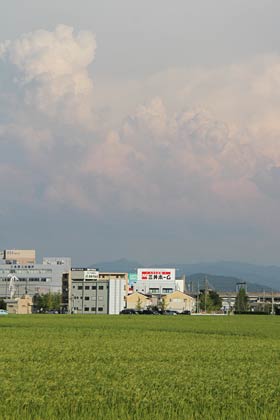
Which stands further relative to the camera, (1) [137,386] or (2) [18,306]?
(2) [18,306]

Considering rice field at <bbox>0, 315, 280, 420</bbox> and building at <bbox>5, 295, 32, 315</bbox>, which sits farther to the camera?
building at <bbox>5, 295, 32, 315</bbox>

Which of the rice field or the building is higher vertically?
the building

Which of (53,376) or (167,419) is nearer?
(167,419)

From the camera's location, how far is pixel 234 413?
54.6 feet

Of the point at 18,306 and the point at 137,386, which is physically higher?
the point at 18,306

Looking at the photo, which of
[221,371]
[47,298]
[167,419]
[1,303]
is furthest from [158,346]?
[47,298]

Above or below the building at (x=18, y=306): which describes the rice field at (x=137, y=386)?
below

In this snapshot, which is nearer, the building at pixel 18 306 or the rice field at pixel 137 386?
the rice field at pixel 137 386

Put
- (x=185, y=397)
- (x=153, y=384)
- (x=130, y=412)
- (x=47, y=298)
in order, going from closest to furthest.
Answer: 1. (x=130, y=412)
2. (x=185, y=397)
3. (x=153, y=384)
4. (x=47, y=298)

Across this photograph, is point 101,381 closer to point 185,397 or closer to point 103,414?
point 185,397

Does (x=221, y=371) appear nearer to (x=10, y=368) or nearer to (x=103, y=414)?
(x=10, y=368)

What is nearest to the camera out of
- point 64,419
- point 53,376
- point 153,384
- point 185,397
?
point 64,419

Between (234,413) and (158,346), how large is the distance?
23139 mm

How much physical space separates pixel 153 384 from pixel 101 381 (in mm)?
1562
